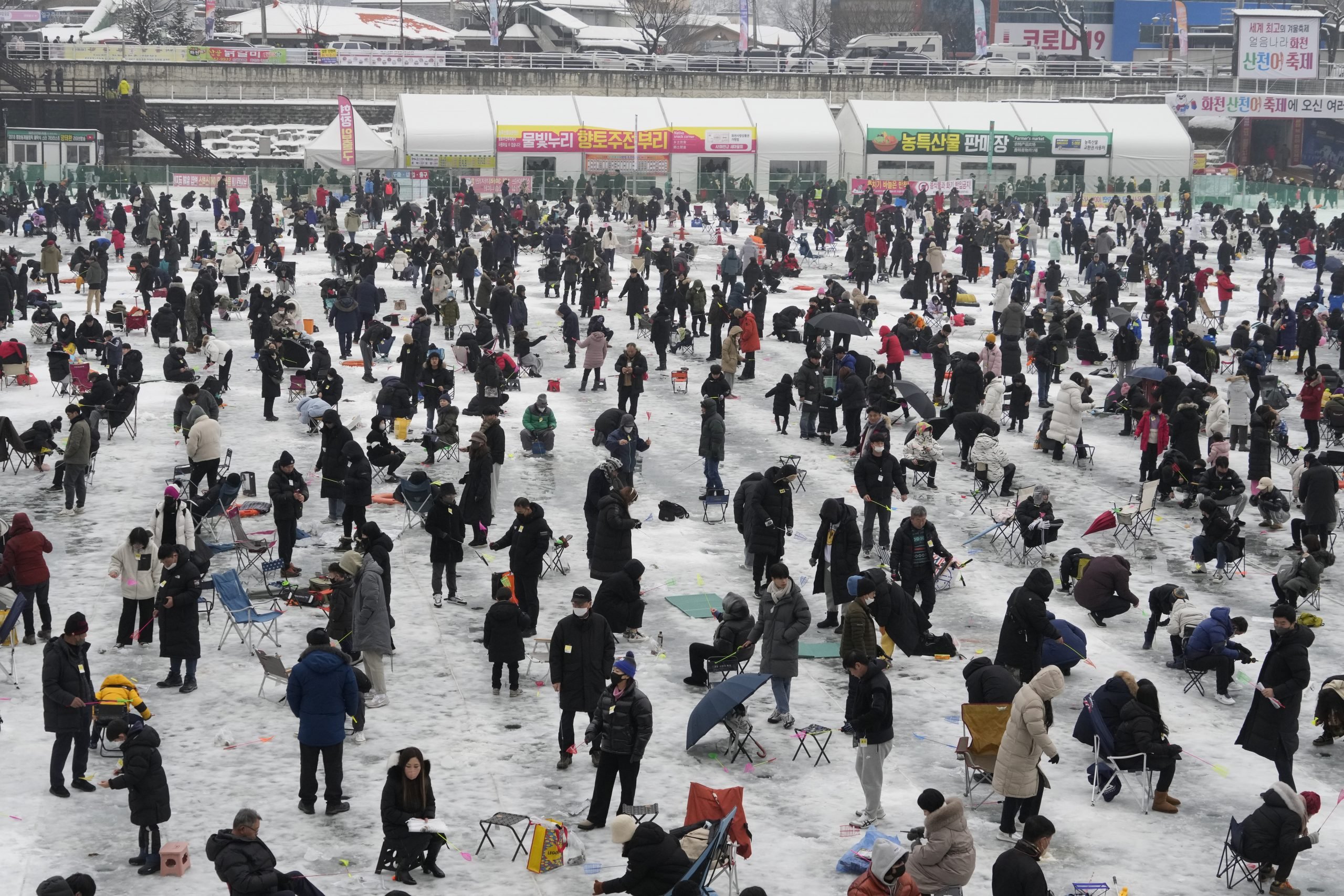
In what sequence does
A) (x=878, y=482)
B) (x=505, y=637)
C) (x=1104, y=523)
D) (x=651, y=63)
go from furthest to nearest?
(x=651, y=63), (x=1104, y=523), (x=878, y=482), (x=505, y=637)

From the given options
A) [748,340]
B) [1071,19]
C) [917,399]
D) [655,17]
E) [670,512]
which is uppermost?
[1071,19]

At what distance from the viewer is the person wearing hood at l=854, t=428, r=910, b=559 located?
18250mm

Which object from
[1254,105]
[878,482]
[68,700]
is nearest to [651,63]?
[1254,105]

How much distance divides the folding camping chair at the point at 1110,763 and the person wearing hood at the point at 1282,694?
2.83ft

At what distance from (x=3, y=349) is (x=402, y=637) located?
1432 cm

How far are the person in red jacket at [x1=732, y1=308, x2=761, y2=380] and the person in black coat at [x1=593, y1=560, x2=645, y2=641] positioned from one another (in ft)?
39.8

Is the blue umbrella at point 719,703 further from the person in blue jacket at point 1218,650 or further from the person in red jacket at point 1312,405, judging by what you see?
the person in red jacket at point 1312,405

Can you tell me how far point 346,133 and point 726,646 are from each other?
44.9m

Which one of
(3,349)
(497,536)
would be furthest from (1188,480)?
(3,349)

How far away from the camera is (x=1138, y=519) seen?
20.0 metres

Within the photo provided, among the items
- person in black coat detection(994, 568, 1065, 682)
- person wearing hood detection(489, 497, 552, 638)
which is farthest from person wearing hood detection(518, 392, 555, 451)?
person in black coat detection(994, 568, 1065, 682)

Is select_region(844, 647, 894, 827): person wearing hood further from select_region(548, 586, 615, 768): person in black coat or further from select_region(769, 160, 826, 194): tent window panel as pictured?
select_region(769, 160, 826, 194): tent window panel

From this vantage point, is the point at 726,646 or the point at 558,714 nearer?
the point at 558,714

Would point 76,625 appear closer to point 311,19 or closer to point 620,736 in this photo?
point 620,736
